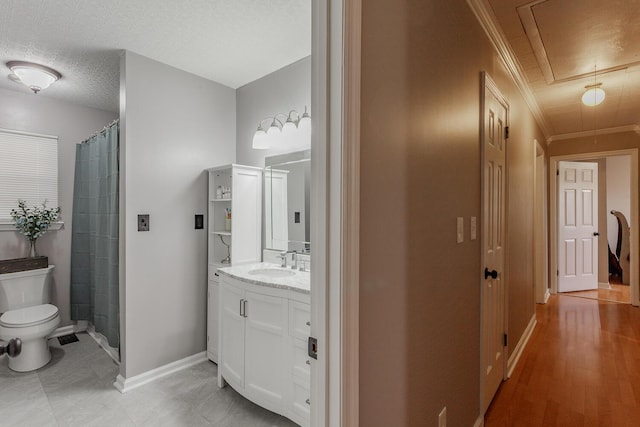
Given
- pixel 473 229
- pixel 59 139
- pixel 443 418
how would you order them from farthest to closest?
1. pixel 59 139
2. pixel 473 229
3. pixel 443 418

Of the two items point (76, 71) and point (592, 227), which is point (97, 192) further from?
point (592, 227)

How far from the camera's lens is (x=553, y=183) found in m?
4.78

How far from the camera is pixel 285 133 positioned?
2580 millimetres

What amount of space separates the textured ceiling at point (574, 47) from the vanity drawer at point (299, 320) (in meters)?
2.04

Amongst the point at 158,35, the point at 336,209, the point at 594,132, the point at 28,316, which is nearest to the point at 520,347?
the point at 336,209

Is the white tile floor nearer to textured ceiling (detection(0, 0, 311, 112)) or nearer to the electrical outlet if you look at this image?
the electrical outlet

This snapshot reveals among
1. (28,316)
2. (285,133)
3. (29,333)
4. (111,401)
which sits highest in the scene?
(285,133)

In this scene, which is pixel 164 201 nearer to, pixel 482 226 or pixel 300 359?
pixel 300 359

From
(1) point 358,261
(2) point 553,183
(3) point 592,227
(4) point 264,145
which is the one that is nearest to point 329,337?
(1) point 358,261

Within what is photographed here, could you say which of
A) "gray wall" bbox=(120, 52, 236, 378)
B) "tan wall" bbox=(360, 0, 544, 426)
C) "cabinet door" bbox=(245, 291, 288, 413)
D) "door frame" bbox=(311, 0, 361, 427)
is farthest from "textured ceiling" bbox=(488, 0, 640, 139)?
"gray wall" bbox=(120, 52, 236, 378)

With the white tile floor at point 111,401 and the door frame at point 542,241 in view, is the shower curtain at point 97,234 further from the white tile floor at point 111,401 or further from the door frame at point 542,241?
the door frame at point 542,241

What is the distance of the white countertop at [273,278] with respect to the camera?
1.85 m

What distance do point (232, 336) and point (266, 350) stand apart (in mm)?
368

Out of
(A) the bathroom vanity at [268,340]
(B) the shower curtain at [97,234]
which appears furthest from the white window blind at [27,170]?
(A) the bathroom vanity at [268,340]
